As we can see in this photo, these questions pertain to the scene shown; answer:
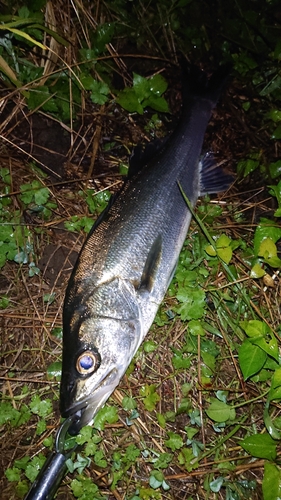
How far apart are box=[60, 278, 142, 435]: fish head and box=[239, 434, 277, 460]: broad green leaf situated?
105 centimetres

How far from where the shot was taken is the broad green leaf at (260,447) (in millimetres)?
2891

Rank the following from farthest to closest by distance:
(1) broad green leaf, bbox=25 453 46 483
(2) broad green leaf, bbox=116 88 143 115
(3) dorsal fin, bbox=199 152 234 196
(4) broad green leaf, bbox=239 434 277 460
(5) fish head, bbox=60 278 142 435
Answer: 1. (2) broad green leaf, bbox=116 88 143 115
2. (3) dorsal fin, bbox=199 152 234 196
3. (1) broad green leaf, bbox=25 453 46 483
4. (4) broad green leaf, bbox=239 434 277 460
5. (5) fish head, bbox=60 278 142 435

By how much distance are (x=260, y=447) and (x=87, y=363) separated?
1391 mm

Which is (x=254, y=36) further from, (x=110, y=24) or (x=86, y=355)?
(x=86, y=355)

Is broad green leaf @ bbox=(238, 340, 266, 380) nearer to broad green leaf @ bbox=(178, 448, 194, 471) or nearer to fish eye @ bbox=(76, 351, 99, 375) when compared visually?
broad green leaf @ bbox=(178, 448, 194, 471)

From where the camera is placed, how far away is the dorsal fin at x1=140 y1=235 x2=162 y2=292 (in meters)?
2.98

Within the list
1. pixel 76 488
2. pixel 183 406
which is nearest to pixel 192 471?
pixel 183 406

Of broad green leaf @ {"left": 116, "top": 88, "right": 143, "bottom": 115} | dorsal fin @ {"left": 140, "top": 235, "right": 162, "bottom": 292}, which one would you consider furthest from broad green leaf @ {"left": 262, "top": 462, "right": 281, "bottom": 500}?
broad green leaf @ {"left": 116, "top": 88, "right": 143, "bottom": 115}

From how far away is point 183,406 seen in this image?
123 inches

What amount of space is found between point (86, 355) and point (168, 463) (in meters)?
1.11

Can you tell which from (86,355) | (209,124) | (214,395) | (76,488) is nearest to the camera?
(86,355)

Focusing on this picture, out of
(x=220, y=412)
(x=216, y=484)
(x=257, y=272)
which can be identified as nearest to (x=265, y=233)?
(x=257, y=272)

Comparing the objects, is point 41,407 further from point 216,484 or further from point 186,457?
point 216,484

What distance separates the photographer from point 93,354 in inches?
108
